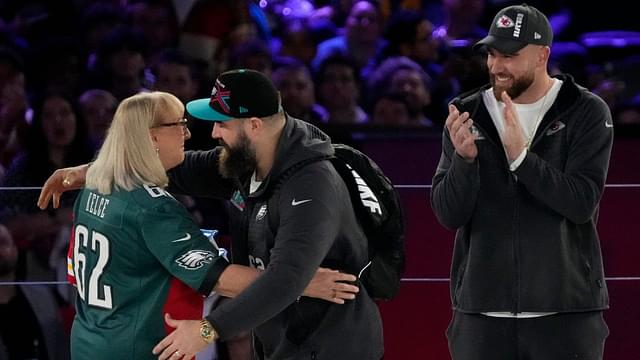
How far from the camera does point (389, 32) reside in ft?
26.2

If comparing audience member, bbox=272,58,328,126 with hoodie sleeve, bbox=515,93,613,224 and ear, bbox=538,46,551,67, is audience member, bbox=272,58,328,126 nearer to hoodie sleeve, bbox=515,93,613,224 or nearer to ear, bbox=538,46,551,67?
ear, bbox=538,46,551,67

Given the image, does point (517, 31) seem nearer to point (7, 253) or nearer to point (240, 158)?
point (240, 158)

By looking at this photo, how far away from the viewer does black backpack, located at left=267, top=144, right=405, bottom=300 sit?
3.96 meters

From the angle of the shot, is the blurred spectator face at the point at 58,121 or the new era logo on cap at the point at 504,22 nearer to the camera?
the new era logo on cap at the point at 504,22

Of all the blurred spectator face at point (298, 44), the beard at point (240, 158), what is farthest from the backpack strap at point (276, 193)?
the blurred spectator face at point (298, 44)

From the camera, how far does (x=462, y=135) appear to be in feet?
13.1

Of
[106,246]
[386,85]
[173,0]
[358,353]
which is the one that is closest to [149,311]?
[106,246]

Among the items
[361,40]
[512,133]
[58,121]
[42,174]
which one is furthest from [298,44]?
[512,133]

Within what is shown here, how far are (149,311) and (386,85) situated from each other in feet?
12.0

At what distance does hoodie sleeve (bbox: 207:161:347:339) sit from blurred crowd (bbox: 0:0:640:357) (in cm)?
198

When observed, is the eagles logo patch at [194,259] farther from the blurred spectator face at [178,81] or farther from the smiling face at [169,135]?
the blurred spectator face at [178,81]

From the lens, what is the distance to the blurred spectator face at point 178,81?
6914mm

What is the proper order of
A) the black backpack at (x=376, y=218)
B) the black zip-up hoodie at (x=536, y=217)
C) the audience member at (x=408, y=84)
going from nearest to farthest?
the black backpack at (x=376, y=218) < the black zip-up hoodie at (x=536, y=217) < the audience member at (x=408, y=84)

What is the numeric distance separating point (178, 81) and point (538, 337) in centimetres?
338
